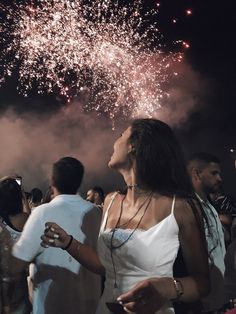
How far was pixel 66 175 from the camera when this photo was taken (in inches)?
158

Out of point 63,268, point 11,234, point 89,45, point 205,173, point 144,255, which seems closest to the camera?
point 144,255

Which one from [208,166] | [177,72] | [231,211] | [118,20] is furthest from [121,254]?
[177,72]

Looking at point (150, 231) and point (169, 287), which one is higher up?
point (150, 231)

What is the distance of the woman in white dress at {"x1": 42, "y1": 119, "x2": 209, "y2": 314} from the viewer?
2.34 metres

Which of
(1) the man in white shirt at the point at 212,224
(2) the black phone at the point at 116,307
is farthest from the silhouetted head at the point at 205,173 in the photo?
(2) the black phone at the point at 116,307

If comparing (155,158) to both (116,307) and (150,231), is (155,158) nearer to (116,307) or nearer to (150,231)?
(150,231)

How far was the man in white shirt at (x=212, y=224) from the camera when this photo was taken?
310 cm

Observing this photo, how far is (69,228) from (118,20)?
9636mm

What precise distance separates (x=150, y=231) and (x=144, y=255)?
4.5 inches

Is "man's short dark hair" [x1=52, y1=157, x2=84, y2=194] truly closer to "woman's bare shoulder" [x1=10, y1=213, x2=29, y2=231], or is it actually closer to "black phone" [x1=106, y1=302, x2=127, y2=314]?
"woman's bare shoulder" [x1=10, y1=213, x2=29, y2=231]

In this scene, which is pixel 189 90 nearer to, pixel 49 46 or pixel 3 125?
pixel 3 125

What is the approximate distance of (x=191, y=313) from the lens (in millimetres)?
2428

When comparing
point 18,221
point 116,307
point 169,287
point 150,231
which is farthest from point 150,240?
point 18,221

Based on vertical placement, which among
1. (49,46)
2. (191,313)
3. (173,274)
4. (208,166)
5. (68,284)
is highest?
(49,46)
